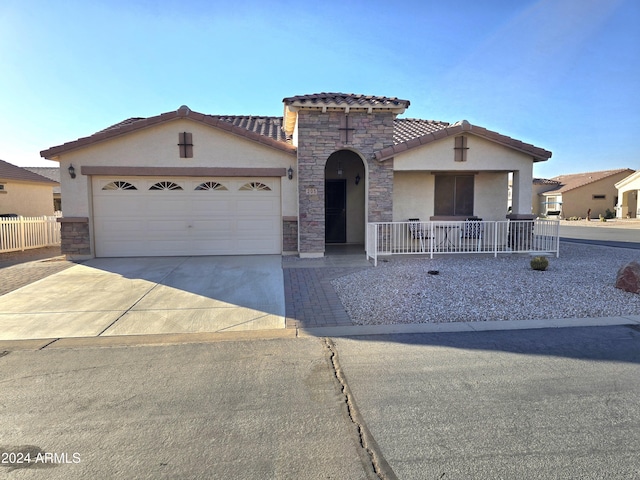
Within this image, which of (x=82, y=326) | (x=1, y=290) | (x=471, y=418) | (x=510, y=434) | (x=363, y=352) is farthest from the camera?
(x=1, y=290)

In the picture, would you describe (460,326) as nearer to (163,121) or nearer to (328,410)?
(328,410)

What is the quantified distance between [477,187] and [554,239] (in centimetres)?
310

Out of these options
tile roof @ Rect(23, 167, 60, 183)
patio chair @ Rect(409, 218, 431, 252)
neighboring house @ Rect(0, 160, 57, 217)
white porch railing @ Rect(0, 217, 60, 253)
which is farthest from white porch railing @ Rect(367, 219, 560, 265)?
tile roof @ Rect(23, 167, 60, 183)

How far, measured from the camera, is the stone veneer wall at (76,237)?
11.5 m

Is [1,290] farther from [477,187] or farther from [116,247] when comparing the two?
[477,187]

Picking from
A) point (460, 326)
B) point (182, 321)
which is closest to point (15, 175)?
point (182, 321)

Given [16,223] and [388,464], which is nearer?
[388,464]

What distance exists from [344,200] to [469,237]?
5.00 m

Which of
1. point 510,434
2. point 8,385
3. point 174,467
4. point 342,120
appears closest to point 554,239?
point 342,120

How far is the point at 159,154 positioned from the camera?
11.5 metres

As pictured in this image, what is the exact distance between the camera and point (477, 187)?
13.5 metres

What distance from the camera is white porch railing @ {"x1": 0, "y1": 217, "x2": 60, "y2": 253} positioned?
43.9ft

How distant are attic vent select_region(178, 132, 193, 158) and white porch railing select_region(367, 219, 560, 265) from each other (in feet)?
19.3

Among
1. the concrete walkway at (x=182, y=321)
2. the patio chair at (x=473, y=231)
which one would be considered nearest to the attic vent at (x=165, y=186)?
the concrete walkway at (x=182, y=321)
